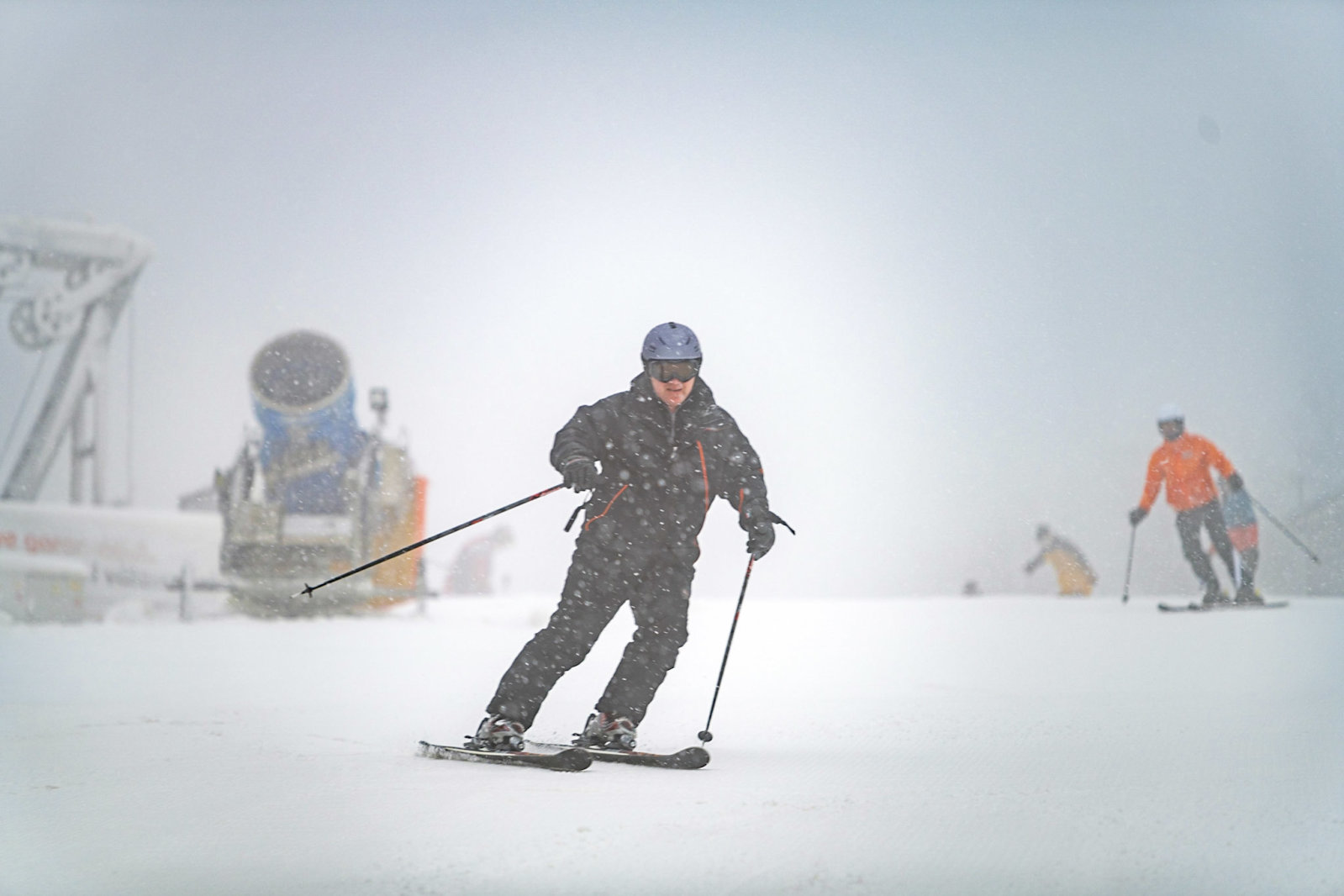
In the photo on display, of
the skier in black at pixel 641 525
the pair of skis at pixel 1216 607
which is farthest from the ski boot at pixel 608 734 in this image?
the pair of skis at pixel 1216 607

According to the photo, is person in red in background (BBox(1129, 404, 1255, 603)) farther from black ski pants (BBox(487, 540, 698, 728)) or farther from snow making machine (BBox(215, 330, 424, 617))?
snow making machine (BBox(215, 330, 424, 617))

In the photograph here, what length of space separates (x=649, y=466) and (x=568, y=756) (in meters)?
0.70

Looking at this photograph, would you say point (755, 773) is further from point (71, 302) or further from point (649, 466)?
point (71, 302)

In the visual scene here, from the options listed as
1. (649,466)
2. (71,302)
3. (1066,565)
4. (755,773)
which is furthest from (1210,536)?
(71,302)

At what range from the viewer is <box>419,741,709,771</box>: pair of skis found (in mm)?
2379

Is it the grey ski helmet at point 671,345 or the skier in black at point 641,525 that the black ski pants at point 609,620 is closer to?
the skier in black at point 641,525

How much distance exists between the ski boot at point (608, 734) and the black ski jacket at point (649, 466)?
423mm

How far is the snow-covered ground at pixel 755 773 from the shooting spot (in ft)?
6.39

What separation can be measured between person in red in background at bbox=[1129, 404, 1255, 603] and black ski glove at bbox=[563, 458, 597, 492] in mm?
3464

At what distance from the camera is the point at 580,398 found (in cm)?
331

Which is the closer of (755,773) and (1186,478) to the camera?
(755,773)

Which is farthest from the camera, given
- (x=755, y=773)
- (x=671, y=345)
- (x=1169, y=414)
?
(x=1169, y=414)

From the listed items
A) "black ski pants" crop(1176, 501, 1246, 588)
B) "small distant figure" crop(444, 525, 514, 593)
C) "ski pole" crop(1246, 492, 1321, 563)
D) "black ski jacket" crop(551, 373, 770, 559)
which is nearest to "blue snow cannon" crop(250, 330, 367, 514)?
"small distant figure" crop(444, 525, 514, 593)

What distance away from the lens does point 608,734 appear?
2586mm
